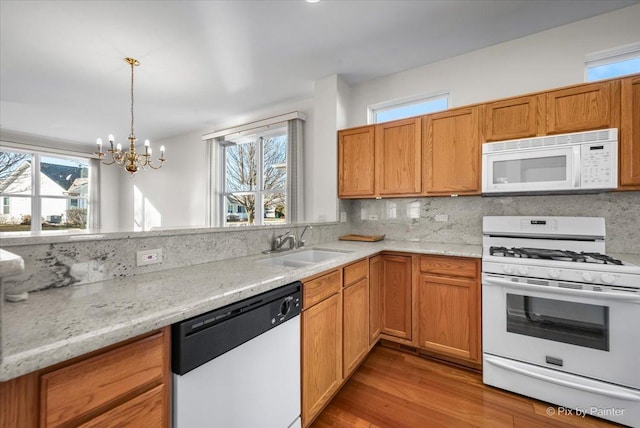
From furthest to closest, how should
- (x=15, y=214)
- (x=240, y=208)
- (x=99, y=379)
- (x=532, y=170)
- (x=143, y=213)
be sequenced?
1. (x=143, y=213)
2. (x=15, y=214)
3. (x=240, y=208)
4. (x=532, y=170)
5. (x=99, y=379)

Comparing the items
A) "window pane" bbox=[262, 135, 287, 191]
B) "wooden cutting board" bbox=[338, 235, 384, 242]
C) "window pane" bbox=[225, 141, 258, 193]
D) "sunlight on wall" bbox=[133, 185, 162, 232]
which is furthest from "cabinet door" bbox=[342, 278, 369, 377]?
"sunlight on wall" bbox=[133, 185, 162, 232]

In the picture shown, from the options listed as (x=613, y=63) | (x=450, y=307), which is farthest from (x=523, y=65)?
(x=450, y=307)

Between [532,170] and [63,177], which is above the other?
[63,177]

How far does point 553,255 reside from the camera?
1883 millimetres

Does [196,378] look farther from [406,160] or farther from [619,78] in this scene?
[619,78]

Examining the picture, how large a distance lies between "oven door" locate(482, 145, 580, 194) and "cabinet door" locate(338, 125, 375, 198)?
108 centimetres

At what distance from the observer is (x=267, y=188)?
14.2 feet

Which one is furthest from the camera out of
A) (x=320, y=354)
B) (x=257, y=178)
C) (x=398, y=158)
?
(x=257, y=178)

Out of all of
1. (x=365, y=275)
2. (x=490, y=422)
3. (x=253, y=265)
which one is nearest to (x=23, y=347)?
(x=253, y=265)

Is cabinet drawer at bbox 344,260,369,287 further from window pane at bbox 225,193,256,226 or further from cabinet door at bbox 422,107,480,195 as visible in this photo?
window pane at bbox 225,193,256,226

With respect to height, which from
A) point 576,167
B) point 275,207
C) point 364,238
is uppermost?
point 576,167

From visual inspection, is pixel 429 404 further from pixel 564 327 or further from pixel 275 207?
pixel 275 207

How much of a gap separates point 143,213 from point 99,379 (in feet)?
22.3

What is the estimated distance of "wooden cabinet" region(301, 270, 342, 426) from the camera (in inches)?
56.7
